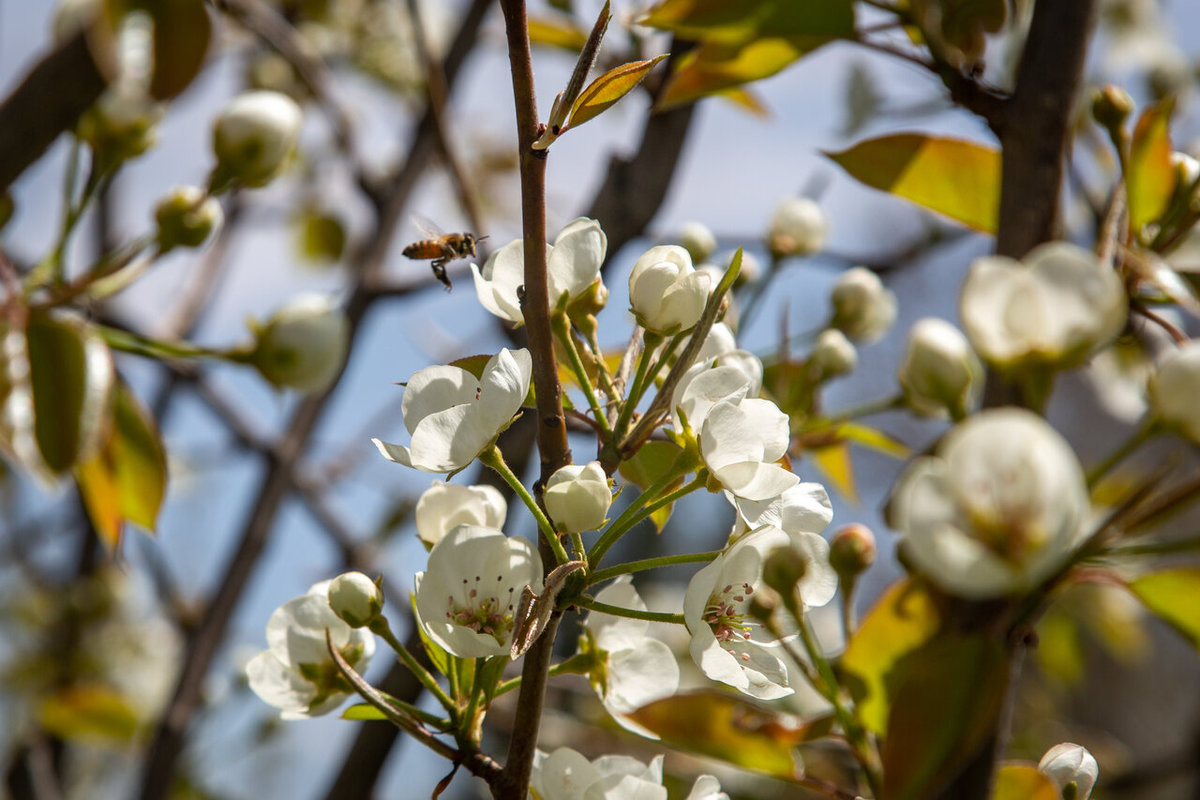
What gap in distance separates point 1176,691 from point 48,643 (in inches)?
199

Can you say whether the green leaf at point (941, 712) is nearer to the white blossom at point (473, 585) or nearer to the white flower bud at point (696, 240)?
the white blossom at point (473, 585)

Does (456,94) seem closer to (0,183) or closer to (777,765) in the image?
(0,183)

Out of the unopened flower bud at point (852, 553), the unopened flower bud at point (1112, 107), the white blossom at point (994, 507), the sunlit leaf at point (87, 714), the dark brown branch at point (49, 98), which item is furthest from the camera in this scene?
the sunlit leaf at point (87, 714)

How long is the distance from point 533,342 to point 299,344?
1.77 ft

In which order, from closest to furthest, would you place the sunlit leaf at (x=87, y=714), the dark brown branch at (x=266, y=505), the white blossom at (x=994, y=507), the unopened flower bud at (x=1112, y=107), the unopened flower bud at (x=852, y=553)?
1. the white blossom at (x=994, y=507)
2. the unopened flower bud at (x=852, y=553)
3. the unopened flower bud at (x=1112, y=107)
4. the dark brown branch at (x=266, y=505)
5. the sunlit leaf at (x=87, y=714)

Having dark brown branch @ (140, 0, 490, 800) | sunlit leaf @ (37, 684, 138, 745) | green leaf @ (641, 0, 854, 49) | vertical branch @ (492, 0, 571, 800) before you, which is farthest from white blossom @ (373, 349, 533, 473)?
sunlit leaf @ (37, 684, 138, 745)

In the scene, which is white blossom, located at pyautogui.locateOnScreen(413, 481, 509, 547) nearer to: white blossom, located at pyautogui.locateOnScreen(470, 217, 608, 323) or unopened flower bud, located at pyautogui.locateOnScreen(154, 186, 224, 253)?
white blossom, located at pyautogui.locateOnScreen(470, 217, 608, 323)

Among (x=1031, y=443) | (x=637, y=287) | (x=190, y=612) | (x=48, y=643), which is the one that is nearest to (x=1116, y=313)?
(x=1031, y=443)

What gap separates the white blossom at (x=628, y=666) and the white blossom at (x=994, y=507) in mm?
284

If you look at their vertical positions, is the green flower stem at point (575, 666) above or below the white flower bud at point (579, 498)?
below

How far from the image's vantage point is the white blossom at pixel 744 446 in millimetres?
470

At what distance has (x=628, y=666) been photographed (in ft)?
1.92

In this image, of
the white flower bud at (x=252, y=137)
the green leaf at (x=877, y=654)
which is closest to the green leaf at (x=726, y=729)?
the green leaf at (x=877, y=654)

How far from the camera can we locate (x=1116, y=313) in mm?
337
